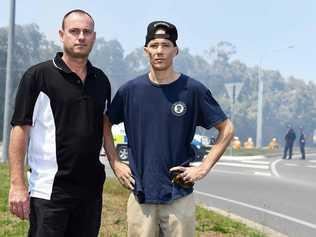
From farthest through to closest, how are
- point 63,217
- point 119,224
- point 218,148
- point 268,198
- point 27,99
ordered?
A: point 268,198 < point 119,224 < point 218,148 < point 63,217 < point 27,99

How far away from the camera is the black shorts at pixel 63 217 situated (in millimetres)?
3125

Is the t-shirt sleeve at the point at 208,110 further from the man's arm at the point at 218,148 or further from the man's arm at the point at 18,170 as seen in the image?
the man's arm at the point at 18,170

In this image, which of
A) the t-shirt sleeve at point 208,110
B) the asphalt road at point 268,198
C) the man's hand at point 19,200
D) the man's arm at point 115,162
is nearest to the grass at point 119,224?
the asphalt road at point 268,198

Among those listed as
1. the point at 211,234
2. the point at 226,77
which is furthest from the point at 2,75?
the point at 226,77

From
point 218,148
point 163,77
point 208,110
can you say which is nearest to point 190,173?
point 218,148

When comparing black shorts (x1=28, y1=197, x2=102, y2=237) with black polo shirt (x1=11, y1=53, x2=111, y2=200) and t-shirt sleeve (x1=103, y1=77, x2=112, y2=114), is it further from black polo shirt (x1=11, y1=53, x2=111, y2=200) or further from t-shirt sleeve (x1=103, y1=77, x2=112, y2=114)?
t-shirt sleeve (x1=103, y1=77, x2=112, y2=114)

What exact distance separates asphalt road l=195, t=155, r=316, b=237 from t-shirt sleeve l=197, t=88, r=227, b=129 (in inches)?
172

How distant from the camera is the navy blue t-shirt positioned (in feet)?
10.5

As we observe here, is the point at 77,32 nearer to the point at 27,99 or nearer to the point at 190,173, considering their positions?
the point at 27,99

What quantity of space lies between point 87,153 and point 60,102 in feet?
1.07

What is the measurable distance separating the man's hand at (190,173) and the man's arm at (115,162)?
26cm

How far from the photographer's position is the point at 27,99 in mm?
3051

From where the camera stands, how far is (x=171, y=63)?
10.7 feet

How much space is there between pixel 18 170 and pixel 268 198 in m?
8.47
